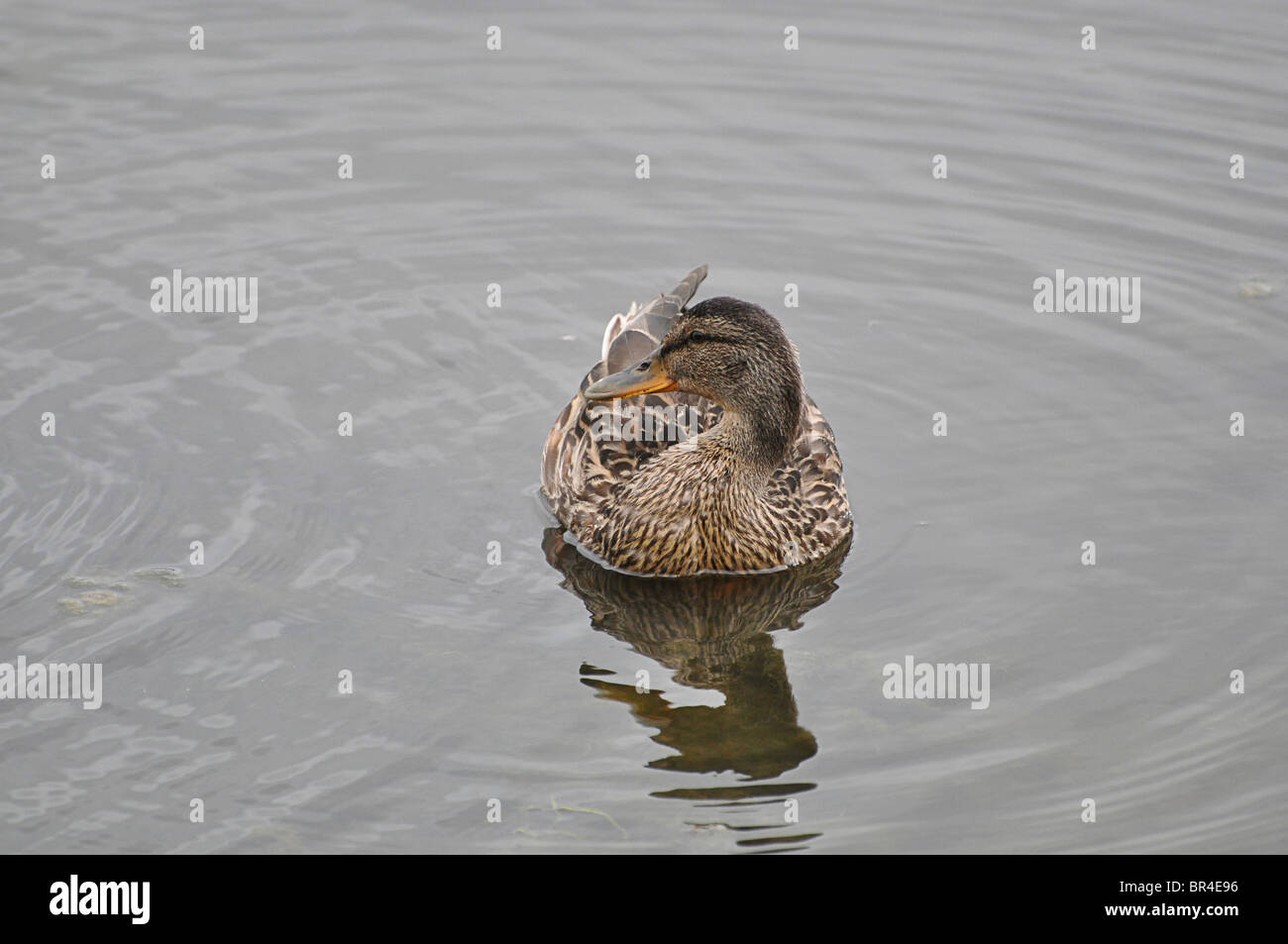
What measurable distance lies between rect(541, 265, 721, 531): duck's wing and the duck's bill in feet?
1.41

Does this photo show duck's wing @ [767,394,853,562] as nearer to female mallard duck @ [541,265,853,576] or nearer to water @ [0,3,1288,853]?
female mallard duck @ [541,265,853,576]

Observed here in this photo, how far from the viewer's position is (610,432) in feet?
30.7

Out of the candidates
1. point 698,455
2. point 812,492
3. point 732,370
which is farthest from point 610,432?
point 812,492

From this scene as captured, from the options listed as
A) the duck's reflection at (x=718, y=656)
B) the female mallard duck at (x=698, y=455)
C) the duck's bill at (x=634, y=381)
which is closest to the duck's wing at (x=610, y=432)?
the female mallard duck at (x=698, y=455)

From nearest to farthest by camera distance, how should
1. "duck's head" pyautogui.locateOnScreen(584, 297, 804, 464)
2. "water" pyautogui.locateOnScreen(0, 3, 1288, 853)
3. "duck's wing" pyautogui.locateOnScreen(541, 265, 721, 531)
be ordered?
"water" pyautogui.locateOnScreen(0, 3, 1288, 853)
"duck's head" pyautogui.locateOnScreen(584, 297, 804, 464)
"duck's wing" pyautogui.locateOnScreen(541, 265, 721, 531)

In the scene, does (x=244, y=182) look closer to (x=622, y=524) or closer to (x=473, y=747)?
(x=622, y=524)

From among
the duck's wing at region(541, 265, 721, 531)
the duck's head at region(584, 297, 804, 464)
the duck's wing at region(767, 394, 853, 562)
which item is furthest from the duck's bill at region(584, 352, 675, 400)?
the duck's wing at region(767, 394, 853, 562)

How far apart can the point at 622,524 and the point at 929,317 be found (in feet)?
10.5

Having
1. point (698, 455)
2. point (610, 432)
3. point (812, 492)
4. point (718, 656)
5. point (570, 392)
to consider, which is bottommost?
point (718, 656)

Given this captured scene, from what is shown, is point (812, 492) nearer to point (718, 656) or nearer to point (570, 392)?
point (718, 656)

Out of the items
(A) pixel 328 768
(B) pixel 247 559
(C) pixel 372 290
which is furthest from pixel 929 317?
(A) pixel 328 768

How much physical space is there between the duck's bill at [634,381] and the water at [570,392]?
891mm

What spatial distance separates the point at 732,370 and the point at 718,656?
4.67 ft

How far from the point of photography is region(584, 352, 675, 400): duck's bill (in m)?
8.77
